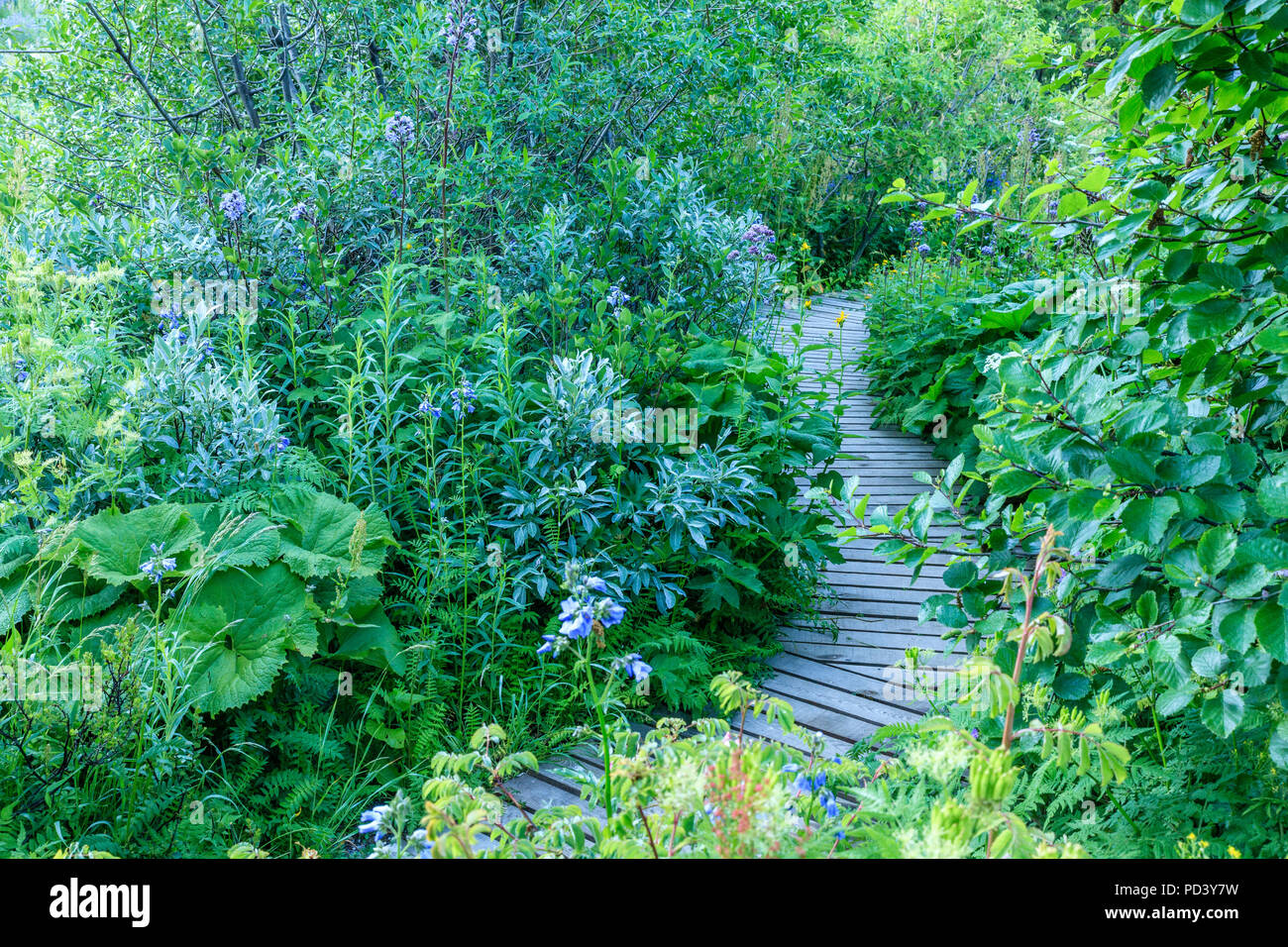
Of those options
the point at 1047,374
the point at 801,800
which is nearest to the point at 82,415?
the point at 801,800

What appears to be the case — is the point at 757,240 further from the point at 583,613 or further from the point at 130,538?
the point at 583,613

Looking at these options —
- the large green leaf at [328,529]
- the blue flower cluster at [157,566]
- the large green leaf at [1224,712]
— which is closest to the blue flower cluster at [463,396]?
the large green leaf at [328,529]

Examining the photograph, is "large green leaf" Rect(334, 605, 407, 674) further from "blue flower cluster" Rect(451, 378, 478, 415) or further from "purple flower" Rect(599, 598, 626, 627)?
"purple flower" Rect(599, 598, 626, 627)

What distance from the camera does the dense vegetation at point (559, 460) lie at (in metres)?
1.60

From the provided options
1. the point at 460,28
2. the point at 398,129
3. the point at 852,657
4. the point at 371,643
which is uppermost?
the point at 460,28

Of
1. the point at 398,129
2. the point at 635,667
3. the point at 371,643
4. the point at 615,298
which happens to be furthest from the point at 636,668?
the point at 398,129

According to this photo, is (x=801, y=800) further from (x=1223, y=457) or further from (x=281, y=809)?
(x=281, y=809)

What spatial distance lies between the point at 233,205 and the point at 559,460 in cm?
150

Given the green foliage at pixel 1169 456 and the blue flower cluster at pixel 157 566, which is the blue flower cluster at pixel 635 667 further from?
the blue flower cluster at pixel 157 566

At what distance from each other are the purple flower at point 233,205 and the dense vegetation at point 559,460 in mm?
70

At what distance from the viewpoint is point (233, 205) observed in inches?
127

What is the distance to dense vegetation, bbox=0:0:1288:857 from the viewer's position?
160 cm

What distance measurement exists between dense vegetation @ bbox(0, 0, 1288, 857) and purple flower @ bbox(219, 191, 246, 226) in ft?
0.23

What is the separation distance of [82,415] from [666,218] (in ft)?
8.27
